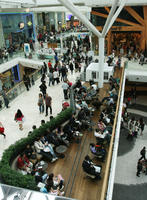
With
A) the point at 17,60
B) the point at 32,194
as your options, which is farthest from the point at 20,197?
the point at 17,60

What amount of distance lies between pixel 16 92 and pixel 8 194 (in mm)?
9328

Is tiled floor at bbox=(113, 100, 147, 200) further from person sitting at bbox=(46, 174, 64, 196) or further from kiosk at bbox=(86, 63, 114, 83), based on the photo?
kiosk at bbox=(86, 63, 114, 83)

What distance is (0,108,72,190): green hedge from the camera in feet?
20.4

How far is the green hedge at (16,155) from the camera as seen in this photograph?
6.21 meters

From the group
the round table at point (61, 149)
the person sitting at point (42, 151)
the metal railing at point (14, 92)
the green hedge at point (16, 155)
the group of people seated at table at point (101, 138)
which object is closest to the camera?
the green hedge at point (16, 155)

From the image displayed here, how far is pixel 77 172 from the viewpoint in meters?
7.55

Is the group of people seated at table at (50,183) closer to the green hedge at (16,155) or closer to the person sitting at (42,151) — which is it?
the green hedge at (16,155)

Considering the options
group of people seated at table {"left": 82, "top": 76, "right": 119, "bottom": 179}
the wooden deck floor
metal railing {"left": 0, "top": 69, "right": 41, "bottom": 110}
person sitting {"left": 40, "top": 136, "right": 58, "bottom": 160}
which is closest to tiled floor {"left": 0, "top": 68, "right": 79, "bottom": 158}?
metal railing {"left": 0, "top": 69, "right": 41, "bottom": 110}

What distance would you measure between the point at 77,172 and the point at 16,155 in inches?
98.6

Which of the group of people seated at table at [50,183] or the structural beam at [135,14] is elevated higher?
the structural beam at [135,14]

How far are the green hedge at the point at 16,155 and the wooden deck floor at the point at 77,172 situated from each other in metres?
1.31

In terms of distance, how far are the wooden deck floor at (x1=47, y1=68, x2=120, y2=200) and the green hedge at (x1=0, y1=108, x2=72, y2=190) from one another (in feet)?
4.28

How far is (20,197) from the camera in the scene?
17.7 ft

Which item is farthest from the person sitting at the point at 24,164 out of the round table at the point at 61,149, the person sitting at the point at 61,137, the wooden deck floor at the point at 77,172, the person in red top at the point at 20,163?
the person sitting at the point at 61,137
